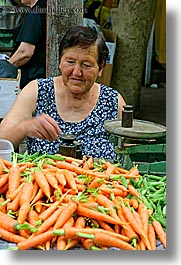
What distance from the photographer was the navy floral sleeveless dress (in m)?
2.30

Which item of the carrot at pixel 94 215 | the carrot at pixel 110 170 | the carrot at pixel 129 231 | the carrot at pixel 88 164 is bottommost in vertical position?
the carrot at pixel 129 231

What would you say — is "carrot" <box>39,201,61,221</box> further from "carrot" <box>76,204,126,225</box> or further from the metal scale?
the metal scale

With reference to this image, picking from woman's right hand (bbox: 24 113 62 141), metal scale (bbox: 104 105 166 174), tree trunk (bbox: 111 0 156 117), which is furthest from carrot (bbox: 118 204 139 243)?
tree trunk (bbox: 111 0 156 117)

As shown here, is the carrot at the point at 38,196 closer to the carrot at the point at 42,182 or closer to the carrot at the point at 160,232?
the carrot at the point at 42,182

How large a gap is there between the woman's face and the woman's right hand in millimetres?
259

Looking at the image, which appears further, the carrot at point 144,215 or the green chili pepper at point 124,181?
the green chili pepper at point 124,181

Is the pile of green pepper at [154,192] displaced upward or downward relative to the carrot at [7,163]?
downward

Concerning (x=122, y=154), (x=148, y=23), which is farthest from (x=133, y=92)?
(x=122, y=154)

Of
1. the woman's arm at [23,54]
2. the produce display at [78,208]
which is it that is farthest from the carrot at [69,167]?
the woman's arm at [23,54]

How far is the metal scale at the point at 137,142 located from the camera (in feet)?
6.58

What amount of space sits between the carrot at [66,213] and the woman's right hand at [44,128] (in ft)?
1.73

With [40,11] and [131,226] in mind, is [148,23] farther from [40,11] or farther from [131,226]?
[131,226]

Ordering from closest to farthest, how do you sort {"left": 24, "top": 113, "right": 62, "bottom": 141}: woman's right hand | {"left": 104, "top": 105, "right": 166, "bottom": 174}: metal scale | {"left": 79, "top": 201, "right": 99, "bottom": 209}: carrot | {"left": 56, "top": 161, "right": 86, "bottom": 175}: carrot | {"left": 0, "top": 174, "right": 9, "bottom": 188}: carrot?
{"left": 79, "top": 201, "right": 99, "bottom": 209}: carrot → {"left": 0, "top": 174, "right": 9, "bottom": 188}: carrot → {"left": 56, "top": 161, "right": 86, "bottom": 175}: carrot → {"left": 104, "top": 105, "right": 166, "bottom": 174}: metal scale → {"left": 24, "top": 113, "right": 62, "bottom": 141}: woman's right hand

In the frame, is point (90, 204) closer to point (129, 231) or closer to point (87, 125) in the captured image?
point (129, 231)
